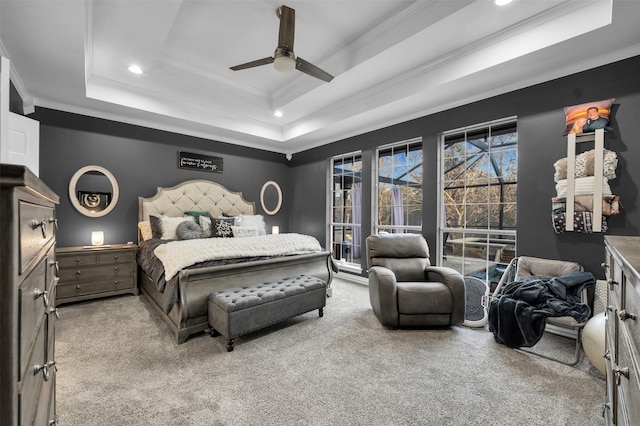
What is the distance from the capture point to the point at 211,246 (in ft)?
10.3

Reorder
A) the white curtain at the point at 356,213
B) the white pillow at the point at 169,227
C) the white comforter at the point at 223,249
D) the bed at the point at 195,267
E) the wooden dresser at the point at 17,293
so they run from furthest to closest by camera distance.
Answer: the white curtain at the point at 356,213
the white pillow at the point at 169,227
the white comforter at the point at 223,249
the bed at the point at 195,267
the wooden dresser at the point at 17,293

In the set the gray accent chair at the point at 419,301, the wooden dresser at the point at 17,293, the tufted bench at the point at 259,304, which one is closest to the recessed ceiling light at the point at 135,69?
the tufted bench at the point at 259,304

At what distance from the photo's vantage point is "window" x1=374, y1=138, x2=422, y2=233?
4.48m

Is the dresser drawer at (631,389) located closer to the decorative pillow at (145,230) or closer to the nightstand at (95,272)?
the nightstand at (95,272)

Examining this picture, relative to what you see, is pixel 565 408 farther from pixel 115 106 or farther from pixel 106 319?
pixel 115 106

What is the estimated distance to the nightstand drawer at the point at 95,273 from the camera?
11.9 feet

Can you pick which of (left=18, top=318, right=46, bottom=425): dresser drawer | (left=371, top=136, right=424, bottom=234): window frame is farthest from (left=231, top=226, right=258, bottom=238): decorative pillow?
(left=18, top=318, right=46, bottom=425): dresser drawer

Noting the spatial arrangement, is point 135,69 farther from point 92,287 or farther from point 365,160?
point 365,160

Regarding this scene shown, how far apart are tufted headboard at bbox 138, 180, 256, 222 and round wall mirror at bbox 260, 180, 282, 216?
35cm

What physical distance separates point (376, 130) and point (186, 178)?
3.54m

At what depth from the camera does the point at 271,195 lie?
6375mm

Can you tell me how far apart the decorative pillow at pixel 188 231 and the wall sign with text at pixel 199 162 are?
1.39m

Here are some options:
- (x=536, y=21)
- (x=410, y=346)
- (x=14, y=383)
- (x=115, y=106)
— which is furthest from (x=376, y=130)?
(x=14, y=383)

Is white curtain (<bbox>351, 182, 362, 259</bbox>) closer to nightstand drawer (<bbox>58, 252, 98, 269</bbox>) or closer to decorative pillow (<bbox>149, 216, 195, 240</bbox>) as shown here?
decorative pillow (<bbox>149, 216, 195, 240</bbox>)
